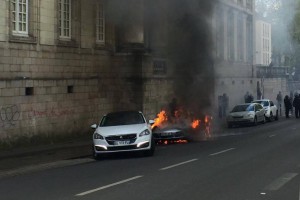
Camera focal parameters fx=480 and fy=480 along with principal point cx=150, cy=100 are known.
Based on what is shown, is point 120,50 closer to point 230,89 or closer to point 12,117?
point 12,117

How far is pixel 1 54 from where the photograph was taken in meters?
15.2

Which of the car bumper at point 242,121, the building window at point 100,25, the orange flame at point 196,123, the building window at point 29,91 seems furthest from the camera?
the car bumper at point 242,121

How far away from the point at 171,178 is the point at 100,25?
44.5 ft

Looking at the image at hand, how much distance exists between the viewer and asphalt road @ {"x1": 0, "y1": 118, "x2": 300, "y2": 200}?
276 inches

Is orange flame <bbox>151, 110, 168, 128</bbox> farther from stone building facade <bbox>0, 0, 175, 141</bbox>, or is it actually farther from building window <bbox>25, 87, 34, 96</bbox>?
building window <bbox>25, 87, 34, 96</bbox>

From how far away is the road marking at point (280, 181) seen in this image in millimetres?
7359

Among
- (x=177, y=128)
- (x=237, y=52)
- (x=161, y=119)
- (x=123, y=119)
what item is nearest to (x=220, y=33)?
(x=237, y=52)

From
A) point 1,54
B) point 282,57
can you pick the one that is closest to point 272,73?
point 282,57

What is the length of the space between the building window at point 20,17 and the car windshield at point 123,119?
4988 mm

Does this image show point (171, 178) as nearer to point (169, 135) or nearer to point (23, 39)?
point (169, 135)

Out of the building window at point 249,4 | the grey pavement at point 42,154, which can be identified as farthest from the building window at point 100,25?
the building window at point 249,4

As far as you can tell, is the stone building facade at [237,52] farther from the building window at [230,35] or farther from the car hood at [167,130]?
the car hood at [167,130]

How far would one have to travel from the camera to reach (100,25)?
823 inches

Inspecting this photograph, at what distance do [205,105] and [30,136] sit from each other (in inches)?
275
